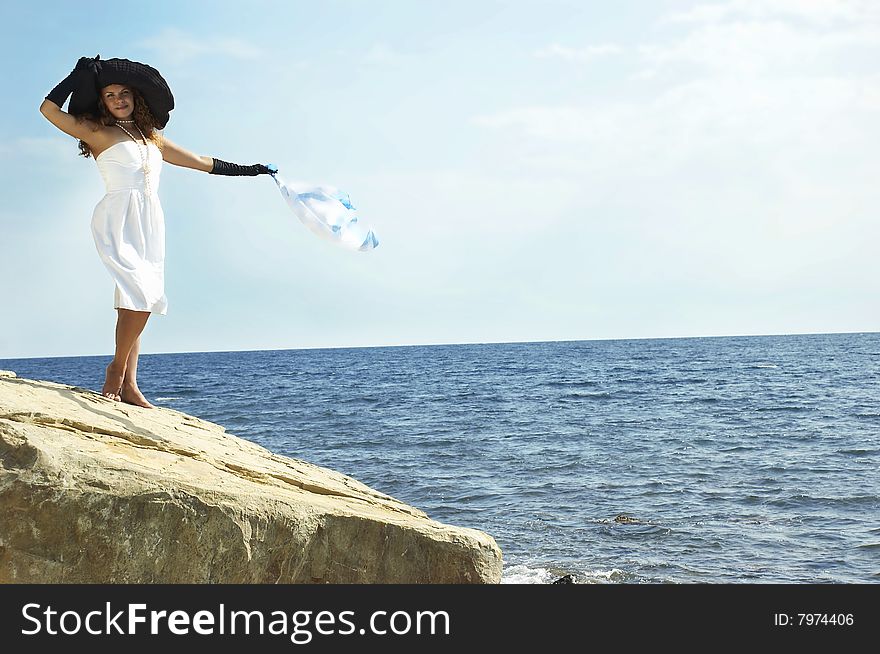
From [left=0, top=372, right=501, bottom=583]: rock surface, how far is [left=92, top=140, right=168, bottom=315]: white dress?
0.81 metres

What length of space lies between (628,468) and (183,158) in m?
A: 13.6

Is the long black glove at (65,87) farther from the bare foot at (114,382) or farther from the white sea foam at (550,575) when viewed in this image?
the white sea foam at (550,575)

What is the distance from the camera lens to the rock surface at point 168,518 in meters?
4.11

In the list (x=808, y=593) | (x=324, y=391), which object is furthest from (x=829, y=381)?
(x=808, y=593)

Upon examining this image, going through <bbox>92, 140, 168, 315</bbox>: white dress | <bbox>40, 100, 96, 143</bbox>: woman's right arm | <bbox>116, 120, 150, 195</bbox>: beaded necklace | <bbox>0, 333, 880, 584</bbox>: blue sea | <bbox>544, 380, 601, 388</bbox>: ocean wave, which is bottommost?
<bbox>0, 333, 880, 584</bbox>: blue sea

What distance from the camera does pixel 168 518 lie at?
4277 millimetres

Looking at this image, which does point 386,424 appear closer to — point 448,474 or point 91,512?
point 448,474

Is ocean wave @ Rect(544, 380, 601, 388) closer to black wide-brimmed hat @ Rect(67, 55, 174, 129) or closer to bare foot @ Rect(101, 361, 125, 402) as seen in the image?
bare foot @ Rect(101, 361, 125, 402)

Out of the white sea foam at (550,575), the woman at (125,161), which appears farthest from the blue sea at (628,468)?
the woman at (125,161)

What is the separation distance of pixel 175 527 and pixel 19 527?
736 millimetres

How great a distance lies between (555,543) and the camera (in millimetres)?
11680

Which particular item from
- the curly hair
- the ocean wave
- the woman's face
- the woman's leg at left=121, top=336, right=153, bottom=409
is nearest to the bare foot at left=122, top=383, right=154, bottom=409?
the woman's leg at left=121, top=336, right=153, bottom=409

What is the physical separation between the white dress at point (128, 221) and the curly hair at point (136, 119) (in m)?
0.09

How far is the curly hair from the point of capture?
214 inches
